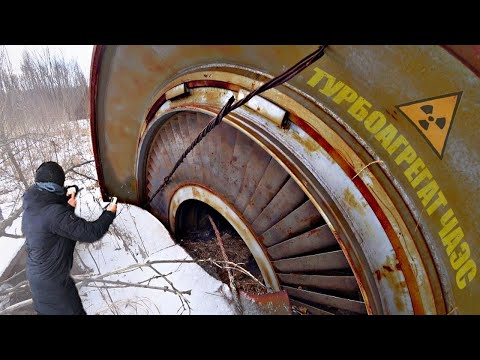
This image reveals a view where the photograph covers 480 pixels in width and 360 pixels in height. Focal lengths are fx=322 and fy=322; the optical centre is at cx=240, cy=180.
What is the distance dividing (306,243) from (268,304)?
403mm

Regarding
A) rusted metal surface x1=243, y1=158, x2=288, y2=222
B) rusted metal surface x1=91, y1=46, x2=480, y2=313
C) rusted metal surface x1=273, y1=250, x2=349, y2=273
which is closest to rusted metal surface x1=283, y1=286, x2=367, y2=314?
rusted metal surface x1=273, y1=250, x2=349, y2=273

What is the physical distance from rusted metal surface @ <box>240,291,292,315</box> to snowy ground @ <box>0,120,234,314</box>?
0.44ft

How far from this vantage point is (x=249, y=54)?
1.84 m

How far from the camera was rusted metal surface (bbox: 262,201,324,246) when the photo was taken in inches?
70.3

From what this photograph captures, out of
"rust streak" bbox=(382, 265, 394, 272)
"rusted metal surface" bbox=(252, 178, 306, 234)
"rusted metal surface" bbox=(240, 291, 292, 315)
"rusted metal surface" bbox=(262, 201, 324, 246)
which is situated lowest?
"rust streak" bbox=(382, 265, 394, 272)

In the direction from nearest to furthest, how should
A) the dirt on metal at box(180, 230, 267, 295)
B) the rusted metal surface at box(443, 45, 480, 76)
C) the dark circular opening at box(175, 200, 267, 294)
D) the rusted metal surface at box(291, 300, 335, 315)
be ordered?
the rusted metal surface at box(443, 45, 480, 76) → the rusted metal surface at box(291, 300, 335, 315) → the dirt on metal at box(180, 230, 267, 295) → the dark circular opening at box(175, 200, 267, 294)

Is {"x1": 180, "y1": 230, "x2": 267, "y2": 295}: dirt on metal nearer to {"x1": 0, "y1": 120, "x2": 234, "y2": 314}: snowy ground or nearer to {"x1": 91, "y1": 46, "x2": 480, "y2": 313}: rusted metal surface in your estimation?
{"x1": 0, "y1": 120, "x2": 234, "y2": 314}: snowy ground

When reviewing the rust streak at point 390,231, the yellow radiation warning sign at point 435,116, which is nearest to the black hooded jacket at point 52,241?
the rust streak at point 390,231

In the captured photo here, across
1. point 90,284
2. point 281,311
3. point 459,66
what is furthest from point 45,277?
point 459,66

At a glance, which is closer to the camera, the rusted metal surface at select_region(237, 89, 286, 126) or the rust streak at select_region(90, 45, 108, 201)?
the rusted metal surface at select_region(237, 89, 286, 126)

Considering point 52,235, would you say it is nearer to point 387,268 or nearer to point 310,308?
point 310,308

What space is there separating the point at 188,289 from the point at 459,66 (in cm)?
196

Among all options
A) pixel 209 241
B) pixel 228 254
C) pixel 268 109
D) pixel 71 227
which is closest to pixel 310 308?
pixel 228 254
